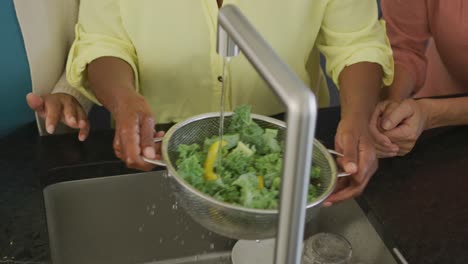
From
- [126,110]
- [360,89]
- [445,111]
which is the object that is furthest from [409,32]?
[126,110]

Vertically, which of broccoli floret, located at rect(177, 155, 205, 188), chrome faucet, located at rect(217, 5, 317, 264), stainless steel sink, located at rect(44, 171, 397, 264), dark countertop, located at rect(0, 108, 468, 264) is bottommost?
stainless steel sink, located at rect(44, 171, 397, 264)

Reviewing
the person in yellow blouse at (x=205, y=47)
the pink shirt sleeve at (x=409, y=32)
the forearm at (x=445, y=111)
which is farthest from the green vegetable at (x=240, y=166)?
the pink shirt sleeve at (x=409, y=32)

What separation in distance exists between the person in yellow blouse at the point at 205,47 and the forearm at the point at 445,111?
4.4 inches

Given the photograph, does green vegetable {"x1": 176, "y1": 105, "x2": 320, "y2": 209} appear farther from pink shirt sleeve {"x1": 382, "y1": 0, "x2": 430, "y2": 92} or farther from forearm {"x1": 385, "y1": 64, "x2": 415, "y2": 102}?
pink shirt sleeve {"x1": 382, "y1": 0, "x2": 430, "y2": 92}

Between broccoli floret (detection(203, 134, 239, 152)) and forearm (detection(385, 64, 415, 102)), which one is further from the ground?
broccoli floret (detection(203, 134, 239, 152))

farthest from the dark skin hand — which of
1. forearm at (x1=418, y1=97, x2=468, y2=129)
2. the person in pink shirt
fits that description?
forearm at (x1=418, y1=97, x2=468, y2=129)

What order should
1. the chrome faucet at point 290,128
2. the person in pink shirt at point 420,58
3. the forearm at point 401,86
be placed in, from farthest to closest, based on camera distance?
the forearm at point 401,86
the person in pink shirt at point 420,58
the chrome faucet at point 290,128

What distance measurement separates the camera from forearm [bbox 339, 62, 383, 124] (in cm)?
99

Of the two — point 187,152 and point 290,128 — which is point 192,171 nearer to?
point 187,152

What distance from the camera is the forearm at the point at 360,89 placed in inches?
39.0

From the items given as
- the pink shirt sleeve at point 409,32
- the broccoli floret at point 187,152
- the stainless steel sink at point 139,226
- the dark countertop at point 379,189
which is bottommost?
the stainless steel sink at point 139,226

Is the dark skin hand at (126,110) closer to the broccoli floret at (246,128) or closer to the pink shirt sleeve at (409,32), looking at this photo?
the broccoli floret at (246,128)

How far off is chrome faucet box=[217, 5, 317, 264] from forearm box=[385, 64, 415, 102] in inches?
35.2

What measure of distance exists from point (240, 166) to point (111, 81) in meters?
0.33
